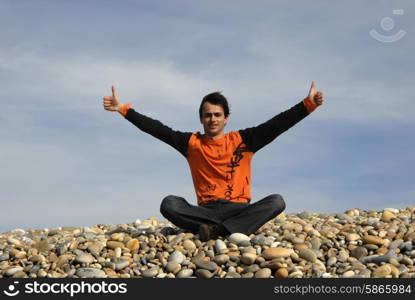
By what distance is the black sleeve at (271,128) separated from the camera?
6.99 meters

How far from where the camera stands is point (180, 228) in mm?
7332

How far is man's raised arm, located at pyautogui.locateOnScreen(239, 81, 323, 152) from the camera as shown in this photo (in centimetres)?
698

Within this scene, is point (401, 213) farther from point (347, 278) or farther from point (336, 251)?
point (347, 278)

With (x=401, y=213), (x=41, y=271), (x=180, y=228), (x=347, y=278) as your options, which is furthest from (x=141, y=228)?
(x=401, y=213)

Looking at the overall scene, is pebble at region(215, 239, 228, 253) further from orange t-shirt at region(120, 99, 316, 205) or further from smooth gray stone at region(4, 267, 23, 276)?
smooth gray stone at region(4, 267, 23, 276)

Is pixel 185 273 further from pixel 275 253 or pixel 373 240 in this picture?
pixel 373 240

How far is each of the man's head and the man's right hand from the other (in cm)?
103

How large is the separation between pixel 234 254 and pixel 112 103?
8.59 ft

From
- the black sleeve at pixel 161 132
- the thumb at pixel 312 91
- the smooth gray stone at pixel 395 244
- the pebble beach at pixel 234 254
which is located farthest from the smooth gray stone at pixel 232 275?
the thumb at pixel 312 91

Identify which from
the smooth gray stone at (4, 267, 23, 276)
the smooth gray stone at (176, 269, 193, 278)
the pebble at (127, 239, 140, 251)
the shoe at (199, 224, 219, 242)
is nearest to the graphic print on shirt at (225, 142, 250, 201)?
the shoe at (199, 224, 219, 242)

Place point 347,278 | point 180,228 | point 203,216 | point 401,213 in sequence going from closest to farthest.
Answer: point 347,278 → point 203,216 → point 180,228 → point 401,213

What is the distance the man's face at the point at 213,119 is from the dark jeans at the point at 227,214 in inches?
32.6

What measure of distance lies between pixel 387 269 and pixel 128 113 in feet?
11.8

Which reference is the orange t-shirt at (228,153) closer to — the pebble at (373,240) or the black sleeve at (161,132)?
the black sleeve at (161,132)
